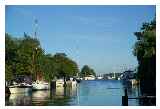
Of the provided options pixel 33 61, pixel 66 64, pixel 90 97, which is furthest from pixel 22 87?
pixel 90 97

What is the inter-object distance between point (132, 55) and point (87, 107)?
816mm

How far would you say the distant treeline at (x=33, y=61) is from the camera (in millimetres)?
4146

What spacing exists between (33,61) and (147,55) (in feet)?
4.75

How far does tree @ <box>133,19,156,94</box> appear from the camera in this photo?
12.7 ft

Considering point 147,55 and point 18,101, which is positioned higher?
point 147,55

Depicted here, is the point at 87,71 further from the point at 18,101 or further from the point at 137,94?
the point at 137,94

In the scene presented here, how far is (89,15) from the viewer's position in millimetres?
3994

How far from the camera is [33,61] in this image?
5262 mm

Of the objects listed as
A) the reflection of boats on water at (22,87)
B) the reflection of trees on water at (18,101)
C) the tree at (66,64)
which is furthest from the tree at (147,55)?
the reflection of boats on water at (22,87)

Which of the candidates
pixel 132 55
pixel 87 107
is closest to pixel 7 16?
pixel 87 107

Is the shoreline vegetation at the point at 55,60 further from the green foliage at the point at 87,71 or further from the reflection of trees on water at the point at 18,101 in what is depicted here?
the reflection of trees on water at the point at 18,101

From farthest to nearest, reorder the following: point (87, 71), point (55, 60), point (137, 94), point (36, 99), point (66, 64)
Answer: point (137, 94), point (36, 99), point (66, 64), point (55, 60), point (87, 71)

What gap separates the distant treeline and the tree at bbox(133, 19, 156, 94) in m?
0.50

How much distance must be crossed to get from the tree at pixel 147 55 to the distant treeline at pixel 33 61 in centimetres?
50
